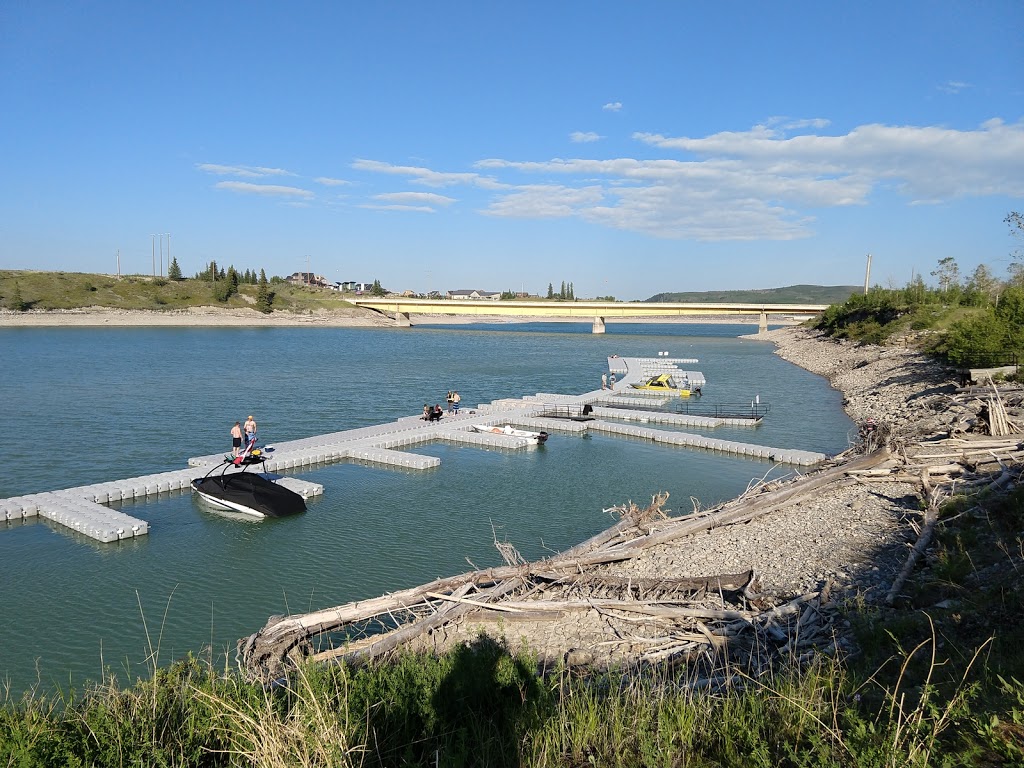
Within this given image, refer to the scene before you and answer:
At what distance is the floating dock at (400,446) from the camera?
17438mm

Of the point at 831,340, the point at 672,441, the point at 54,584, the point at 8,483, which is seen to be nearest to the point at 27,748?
the point at 54,584

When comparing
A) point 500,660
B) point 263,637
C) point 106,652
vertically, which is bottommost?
point 106,652

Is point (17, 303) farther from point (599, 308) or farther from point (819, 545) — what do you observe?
point (819, 545)

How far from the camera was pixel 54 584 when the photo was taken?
13656 millimetres

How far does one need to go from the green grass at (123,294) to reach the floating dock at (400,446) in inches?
3980

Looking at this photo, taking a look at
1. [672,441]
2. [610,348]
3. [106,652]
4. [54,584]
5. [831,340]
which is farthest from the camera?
[610,348]

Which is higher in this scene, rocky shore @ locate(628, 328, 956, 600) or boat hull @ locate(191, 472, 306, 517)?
rocky shore @ locate(628, 328, 956, 600)

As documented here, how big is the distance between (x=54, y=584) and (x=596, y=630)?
454 inches

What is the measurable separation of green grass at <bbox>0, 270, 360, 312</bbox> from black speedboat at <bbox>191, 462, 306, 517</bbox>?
360 feet

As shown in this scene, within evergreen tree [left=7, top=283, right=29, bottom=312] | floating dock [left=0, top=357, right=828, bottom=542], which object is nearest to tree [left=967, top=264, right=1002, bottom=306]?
floating dock [left=0, top=357, right=828, bottom=542]

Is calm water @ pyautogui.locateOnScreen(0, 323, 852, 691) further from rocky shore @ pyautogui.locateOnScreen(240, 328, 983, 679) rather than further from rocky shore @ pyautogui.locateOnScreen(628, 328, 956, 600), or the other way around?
rocky shore @ pyautogui.locateOnScreen(628, 328, 956, 600)

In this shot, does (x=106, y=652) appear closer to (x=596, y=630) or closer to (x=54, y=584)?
(x=54, y=584)

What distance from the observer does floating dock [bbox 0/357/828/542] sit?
17.4 m

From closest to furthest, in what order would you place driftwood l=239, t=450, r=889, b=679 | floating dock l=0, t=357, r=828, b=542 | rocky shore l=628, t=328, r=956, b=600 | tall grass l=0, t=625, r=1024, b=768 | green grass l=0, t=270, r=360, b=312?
1. tall grass l=0, t=625, r=1024, b=768
2. driftwood l=239, t=450, r=889, b=679
3. rocky shore l=628, t=328, r=956, b=600
4. floating dock l=0, t=357, r=828, b=542
5. green grass l=0, t=270, r=360, b=312
